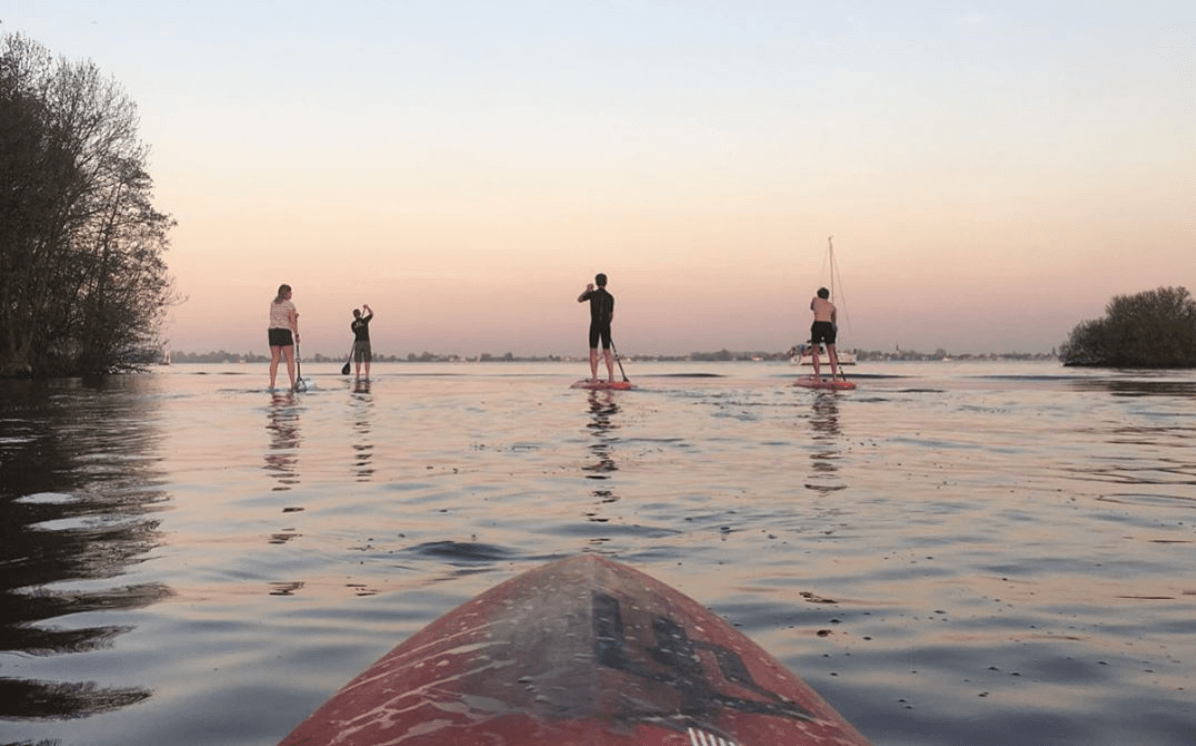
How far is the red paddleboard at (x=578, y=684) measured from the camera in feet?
4.57

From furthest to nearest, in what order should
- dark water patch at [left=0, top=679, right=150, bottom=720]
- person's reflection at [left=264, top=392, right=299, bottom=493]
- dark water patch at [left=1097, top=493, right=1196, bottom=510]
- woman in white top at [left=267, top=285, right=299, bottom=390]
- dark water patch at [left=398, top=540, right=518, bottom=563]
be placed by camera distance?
woman in white top at [left=267, top=285, right=299, bottom=390], person's reflection at [left=264, top=392, right=299, bottom=493], dark water patch at [left=1097, top=493, right=1196, bottom=510], dark water patch at [left=398, top=540, right=518, bottom=563], dark water patch at [left=0, top=679, right=150, bottom=720]

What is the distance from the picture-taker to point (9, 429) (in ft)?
38.4

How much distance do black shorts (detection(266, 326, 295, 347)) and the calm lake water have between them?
967 centimetres

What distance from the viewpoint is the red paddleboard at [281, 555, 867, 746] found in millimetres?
1393

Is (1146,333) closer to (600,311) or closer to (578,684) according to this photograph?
(600,311)

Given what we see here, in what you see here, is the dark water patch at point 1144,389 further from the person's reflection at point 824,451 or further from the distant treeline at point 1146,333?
the distant treeline at point 1146,333

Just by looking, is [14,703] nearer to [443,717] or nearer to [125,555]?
[443,717]

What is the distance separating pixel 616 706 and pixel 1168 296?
77.9m

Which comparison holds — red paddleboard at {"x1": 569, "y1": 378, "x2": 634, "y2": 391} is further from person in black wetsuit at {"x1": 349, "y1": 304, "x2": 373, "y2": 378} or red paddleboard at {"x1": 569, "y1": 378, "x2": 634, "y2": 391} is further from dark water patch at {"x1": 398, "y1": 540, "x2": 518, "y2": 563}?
dark water patch at {"x1": 398, "y1": 540, "x2": 518, "y2": 563}

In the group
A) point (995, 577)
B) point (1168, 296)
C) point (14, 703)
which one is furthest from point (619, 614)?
point (1168, 296)

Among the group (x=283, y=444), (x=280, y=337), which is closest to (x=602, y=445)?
(x=283, y=444)

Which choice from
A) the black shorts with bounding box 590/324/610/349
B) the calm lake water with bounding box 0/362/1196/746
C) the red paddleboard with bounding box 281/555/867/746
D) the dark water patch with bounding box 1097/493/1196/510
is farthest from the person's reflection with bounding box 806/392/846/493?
the black shorts with bounding box 590/324/610/349

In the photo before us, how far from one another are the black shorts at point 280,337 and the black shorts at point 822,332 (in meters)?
12.2

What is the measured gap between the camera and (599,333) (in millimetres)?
21500
